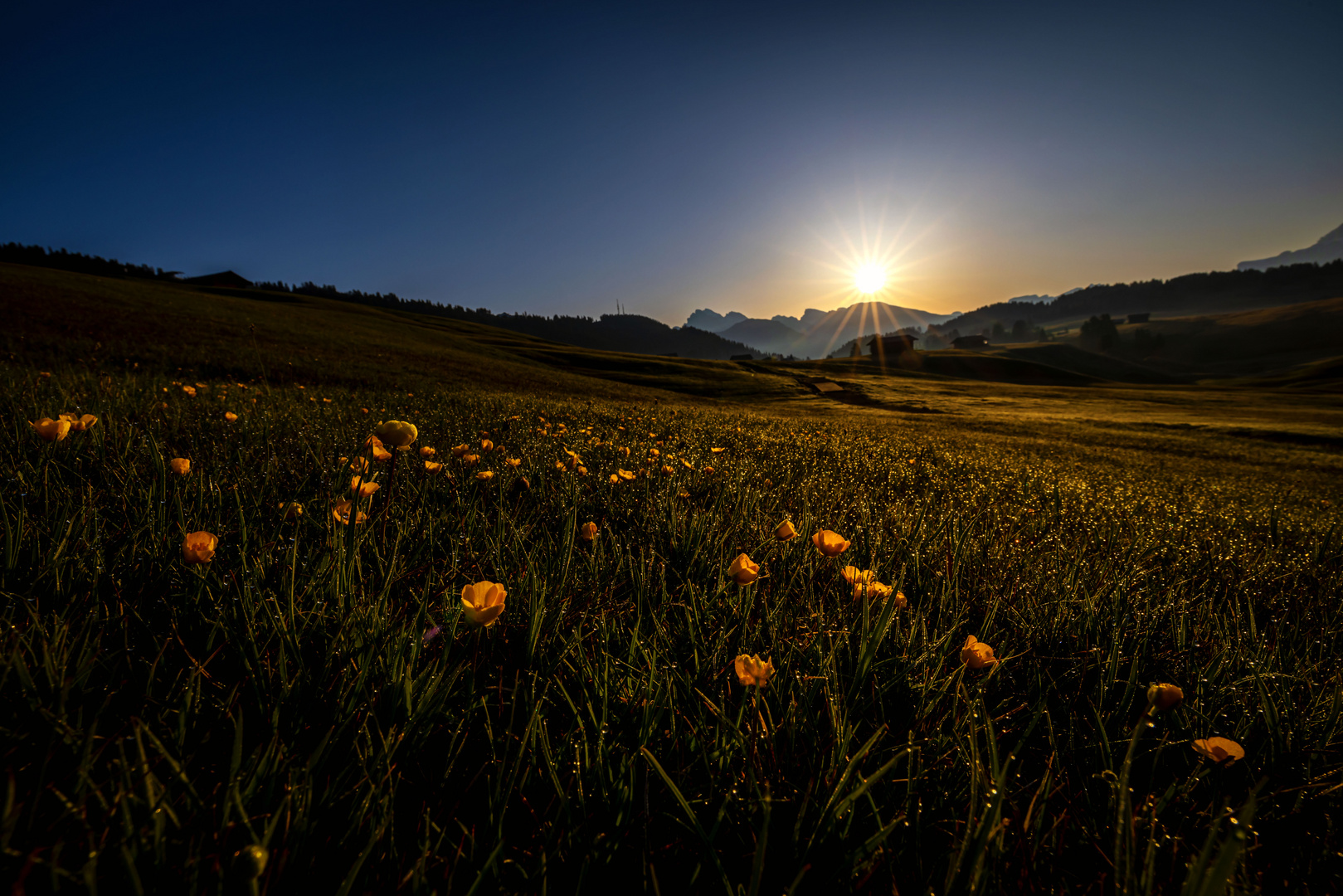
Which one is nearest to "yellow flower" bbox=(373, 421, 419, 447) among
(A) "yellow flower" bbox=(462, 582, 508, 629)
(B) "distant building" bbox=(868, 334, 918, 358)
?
(A) "yellow flower" bbox=(462, 582, 508, 629)

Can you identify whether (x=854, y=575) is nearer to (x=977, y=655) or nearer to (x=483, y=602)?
(x=977, y=655)

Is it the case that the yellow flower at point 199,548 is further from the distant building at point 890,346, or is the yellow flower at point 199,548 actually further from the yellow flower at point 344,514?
the distant building at point 890,346

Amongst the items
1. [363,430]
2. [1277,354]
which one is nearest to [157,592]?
[363,430]

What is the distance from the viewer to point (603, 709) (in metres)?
0.93

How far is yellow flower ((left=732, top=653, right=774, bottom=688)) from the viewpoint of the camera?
0.98m

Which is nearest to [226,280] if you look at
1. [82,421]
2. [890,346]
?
[82,421]

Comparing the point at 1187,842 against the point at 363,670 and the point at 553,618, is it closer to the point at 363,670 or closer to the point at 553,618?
the point at 553,618

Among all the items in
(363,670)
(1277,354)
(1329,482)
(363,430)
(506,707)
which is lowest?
(1329,482)

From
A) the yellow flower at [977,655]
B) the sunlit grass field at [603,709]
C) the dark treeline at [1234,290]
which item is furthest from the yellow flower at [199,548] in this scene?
the dark treeline at [1234,290]

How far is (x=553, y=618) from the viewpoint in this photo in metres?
1.25

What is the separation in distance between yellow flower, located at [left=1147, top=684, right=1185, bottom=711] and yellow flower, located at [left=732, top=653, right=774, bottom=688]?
0.74m

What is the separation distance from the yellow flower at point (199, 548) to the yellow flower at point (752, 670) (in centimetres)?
121

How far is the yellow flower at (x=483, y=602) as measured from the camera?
965mm

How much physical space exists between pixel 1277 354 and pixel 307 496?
525 feet
